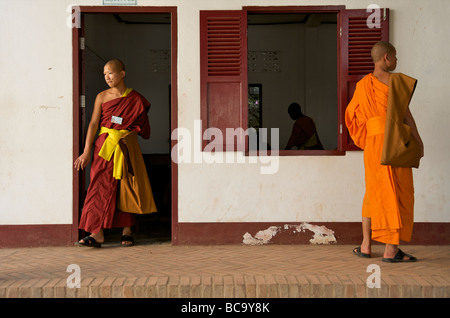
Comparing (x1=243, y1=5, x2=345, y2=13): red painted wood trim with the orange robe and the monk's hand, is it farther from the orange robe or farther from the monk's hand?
the monk's hand

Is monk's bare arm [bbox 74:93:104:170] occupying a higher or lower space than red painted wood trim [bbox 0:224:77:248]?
higher

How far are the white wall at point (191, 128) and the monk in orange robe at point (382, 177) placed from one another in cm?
86

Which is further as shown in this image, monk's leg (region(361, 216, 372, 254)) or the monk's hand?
the monk's hand

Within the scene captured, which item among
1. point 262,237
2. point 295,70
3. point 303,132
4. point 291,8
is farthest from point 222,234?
point 295,70

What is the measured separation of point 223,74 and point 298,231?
1.96 metres

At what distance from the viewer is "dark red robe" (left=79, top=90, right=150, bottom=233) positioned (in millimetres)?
5738

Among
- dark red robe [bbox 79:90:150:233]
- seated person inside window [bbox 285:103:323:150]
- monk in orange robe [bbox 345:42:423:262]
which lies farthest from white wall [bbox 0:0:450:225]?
seated person inside window [bbox 285:103:323:150]

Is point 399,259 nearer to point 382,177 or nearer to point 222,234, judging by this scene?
point 382,177

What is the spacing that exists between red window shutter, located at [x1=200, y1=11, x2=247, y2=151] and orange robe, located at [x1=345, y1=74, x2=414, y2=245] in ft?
4.61

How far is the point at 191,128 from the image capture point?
579cm

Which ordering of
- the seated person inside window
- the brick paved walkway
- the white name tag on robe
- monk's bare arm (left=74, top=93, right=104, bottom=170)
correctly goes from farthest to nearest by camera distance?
1. the seated person inside window
2. the white name tag on robe
3. monk's bare arm (left=74, top=93, right=104, bottom=170)
4. the brick paved walkway

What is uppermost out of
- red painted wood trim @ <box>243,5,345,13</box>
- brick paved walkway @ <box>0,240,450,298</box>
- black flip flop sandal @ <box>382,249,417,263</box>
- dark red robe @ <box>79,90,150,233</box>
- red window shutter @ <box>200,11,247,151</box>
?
red painted wood trim @ <box>243,5,345,13</box>

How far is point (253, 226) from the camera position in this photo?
578cm

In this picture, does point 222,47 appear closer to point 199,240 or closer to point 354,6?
point 354,6
